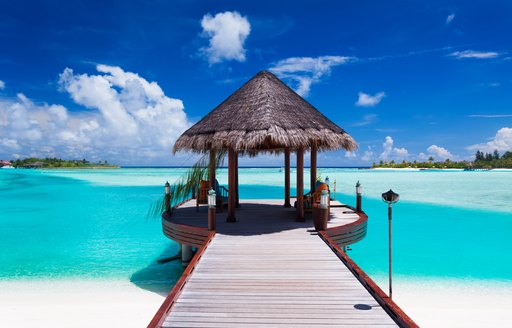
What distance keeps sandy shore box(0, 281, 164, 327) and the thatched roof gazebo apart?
250 cm

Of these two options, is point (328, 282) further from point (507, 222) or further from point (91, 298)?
point (507, 222)

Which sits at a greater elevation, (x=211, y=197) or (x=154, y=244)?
(x=211, y=197)

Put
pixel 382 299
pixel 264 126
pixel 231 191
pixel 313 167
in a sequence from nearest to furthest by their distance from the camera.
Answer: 1. pixel 382 299
2. pixel 264 126
3. pixel 231 191
4. pixel 313 167

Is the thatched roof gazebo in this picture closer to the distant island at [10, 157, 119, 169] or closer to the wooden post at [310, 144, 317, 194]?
the wooden post at [310, 144, 317, 194]

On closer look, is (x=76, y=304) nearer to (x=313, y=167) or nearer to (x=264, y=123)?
(x=264, y=123)

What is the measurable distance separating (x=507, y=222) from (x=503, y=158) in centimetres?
10041

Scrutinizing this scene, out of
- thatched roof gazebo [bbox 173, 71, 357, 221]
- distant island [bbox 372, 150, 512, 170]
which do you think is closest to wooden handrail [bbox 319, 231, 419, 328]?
thatched roof gazebo [bbox 173, 71, 357, 221]

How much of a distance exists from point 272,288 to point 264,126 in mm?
3461

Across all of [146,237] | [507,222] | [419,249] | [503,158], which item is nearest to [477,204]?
[507,222]

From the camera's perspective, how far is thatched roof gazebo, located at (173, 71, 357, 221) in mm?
6605

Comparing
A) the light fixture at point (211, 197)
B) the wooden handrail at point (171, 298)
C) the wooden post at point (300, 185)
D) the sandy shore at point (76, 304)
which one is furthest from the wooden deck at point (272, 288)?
the sandy shore at point (76, 304)

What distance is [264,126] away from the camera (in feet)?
21.7

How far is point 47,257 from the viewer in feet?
32.9

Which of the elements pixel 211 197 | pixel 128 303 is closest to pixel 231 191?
pixel 211 197
